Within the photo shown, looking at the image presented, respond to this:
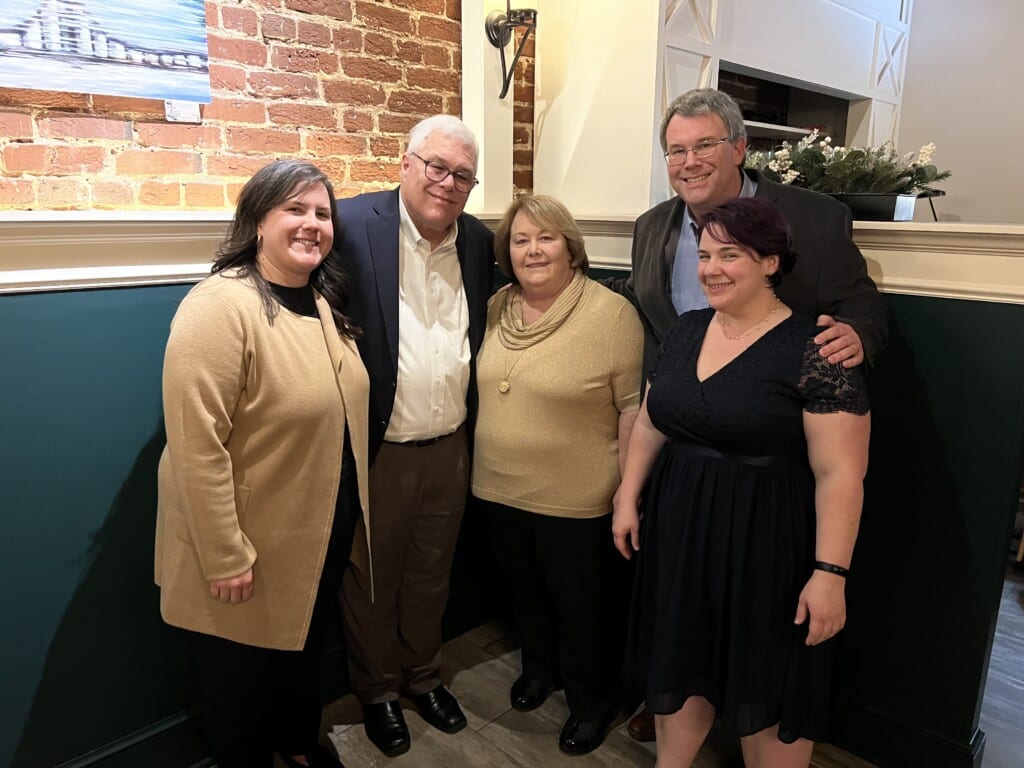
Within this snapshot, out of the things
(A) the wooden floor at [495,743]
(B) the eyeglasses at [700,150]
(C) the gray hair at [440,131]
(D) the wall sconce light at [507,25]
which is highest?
(D) the wall sconce light at [507,25]

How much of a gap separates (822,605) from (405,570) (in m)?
1.12

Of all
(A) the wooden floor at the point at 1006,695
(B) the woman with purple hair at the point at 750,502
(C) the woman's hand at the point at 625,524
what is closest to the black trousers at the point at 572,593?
(C) the woman's hand at the point at 625,524

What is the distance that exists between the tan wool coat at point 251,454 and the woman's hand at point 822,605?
1.00 m

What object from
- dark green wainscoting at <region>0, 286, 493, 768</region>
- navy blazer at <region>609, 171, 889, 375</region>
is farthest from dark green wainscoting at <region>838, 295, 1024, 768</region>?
dark green wainscoting at <region>0, 286, 493, 768</region>

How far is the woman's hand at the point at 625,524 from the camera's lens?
1730mm

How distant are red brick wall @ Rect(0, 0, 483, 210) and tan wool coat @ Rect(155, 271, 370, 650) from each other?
0.61 meters

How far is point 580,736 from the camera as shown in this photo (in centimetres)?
201

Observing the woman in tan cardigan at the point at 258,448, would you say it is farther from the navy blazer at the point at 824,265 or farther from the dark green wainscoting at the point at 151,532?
the navy blazer at the point at 824,265

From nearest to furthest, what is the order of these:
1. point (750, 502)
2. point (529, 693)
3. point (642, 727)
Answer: point (750, 502) < point (642, 727) < point (529, 693)

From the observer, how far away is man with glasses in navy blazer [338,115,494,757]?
1.72 meters

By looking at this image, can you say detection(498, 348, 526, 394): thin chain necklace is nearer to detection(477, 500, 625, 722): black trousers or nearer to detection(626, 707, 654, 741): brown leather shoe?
detection(477, 500, 625, 722): black trousers

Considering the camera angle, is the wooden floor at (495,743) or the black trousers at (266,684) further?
the wooden floor at (495,743)

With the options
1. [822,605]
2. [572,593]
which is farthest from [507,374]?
[822,605]

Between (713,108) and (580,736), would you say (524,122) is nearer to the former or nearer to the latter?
(713,108)
